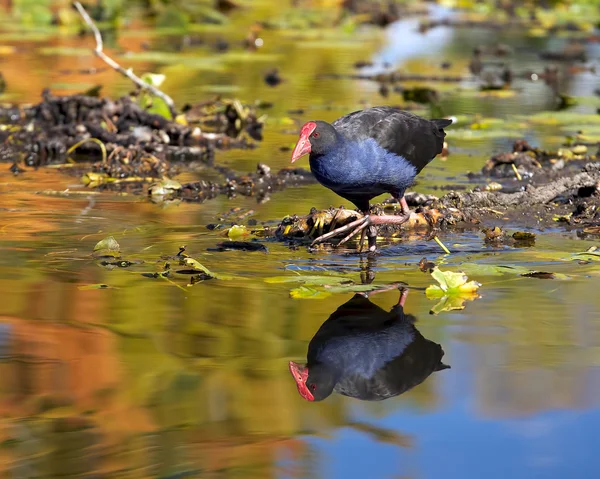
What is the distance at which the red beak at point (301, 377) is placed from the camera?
14.3 feet

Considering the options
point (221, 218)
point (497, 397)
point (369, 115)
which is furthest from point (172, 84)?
point (497, 397)

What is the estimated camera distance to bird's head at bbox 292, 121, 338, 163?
6.29 metres

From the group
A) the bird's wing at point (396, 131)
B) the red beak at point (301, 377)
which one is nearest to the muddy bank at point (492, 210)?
the bird's wing at point (396, 131)

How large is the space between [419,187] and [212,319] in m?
3.88

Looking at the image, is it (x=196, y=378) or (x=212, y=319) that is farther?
(x=212, y=319)

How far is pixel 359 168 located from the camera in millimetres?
6504

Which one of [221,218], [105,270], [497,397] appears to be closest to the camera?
[497,397]

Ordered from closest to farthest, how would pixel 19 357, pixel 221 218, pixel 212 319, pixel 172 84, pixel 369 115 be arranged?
pixel 19 357
pixel 212 319
pixel 369 115
pixel 221 218
pixel 172 84

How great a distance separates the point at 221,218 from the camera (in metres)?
7.73

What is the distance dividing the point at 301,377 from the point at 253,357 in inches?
13.5

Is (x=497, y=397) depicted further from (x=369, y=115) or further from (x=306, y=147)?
(x=369, y=115)

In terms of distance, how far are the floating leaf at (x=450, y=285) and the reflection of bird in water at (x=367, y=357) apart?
266 mm

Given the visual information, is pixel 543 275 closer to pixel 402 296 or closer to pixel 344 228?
pixel 402 296

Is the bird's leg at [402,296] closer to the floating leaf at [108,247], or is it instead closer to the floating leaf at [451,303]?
the floating leaf at [451,303]
